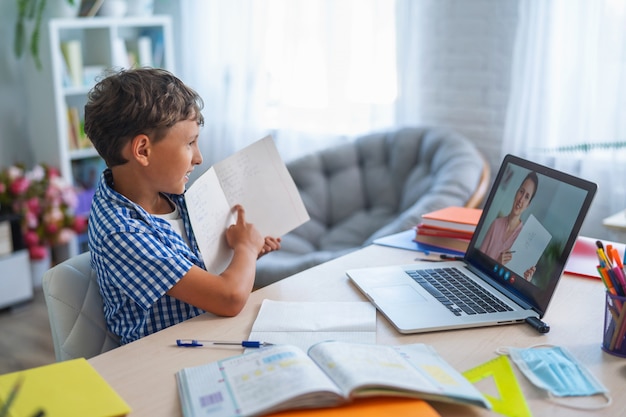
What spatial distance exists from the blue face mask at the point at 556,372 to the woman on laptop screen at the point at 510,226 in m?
0.29

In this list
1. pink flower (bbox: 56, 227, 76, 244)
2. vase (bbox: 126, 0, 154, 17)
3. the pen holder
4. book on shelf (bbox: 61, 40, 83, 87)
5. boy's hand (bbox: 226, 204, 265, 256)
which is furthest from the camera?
vase (bbox: 126, 0, 154, 17)

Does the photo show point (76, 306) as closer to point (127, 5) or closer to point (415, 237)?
point (415, 237)

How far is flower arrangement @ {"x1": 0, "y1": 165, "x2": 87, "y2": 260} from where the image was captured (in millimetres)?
3266

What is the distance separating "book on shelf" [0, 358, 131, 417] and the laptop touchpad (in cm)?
55

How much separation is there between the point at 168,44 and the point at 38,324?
1.67 m

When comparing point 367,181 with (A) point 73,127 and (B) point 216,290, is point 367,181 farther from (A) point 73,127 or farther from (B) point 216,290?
(B) point 216,290

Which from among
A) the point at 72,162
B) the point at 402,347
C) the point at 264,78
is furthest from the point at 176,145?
the point at 72,162

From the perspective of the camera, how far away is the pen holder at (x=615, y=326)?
115 centimetres

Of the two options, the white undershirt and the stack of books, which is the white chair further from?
the stack of books

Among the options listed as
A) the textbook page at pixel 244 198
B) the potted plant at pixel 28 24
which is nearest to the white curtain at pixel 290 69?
the potted plant at pixel 28 24

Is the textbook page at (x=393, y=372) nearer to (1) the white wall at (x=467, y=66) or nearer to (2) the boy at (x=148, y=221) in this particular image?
(2) the boy at (x=148, y=221)

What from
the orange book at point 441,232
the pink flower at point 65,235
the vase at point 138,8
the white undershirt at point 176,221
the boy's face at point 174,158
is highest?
the vase at point 138,8

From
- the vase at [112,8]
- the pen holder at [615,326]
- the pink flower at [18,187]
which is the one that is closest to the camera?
the pen holder at [615,326]

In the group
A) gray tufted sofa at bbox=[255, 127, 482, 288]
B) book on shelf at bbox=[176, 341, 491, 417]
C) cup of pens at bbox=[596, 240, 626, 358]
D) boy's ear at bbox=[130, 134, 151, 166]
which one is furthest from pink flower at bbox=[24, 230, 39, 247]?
cup of pens at bbox=[596, 240, 626, 358]
